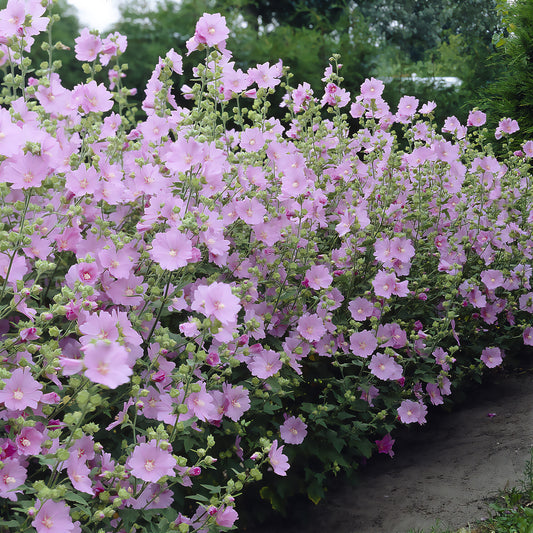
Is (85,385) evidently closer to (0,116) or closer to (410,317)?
(0,116)

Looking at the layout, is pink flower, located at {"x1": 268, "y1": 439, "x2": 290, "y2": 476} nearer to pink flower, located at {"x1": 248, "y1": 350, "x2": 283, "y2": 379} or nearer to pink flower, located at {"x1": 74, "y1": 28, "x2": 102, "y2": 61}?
pink flower, located at {"x1": 248, "y1": 350, "x2": 283, "y2": 379}

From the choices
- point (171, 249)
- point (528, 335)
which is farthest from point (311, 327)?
point (528, 335)

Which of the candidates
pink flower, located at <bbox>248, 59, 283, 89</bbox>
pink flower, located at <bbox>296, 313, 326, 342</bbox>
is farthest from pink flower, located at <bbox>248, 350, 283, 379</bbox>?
pink flower, located at <bbox>248, 59, 283, 89</bbox>

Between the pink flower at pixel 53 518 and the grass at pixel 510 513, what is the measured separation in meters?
1.75

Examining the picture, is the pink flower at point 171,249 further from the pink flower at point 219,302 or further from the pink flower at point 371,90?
the pink flower at point 371,90

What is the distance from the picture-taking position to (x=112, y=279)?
217cm

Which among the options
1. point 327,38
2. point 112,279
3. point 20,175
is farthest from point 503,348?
point 327,38

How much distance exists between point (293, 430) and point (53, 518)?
1.24 meters

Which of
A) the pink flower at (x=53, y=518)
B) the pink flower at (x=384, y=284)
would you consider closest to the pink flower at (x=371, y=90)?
the pink flower at (x=384, y=284)

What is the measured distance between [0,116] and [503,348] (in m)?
3.35

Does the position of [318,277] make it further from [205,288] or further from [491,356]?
[491,356]

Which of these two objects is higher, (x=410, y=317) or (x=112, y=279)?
(x=112, y=279)

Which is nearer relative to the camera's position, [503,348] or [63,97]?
[63,97]

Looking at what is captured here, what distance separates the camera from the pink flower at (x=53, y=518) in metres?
1.65
